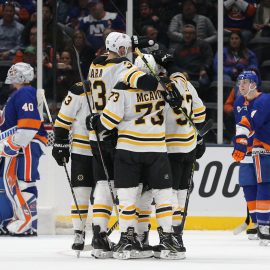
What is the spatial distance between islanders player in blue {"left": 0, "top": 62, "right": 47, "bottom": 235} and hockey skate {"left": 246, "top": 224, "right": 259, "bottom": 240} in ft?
6.01

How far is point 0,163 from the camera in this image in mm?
10703

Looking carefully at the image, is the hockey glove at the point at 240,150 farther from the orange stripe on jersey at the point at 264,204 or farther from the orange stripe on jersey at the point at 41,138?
the orange stripe on jersey at the point at 41,138

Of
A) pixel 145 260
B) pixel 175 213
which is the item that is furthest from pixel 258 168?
pixel 145 260

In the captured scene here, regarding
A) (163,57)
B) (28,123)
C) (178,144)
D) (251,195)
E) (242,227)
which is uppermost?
(163,57)

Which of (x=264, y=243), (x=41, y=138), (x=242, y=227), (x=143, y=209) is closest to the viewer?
(x=143, y=209)

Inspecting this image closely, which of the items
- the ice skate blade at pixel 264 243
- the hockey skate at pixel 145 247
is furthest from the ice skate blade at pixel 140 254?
the ice skate blade at pixel 264 243

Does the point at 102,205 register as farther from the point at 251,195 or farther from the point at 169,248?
the point at 251,195

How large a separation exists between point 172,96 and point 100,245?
1.09 metres

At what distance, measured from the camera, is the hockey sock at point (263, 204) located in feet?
32.8

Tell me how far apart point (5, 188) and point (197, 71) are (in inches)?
103

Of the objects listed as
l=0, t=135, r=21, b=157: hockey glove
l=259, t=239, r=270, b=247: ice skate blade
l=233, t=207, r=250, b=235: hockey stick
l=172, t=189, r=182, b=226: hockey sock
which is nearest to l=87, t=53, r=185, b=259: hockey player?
l=172, t=189, r=182, b=226: hockey sock

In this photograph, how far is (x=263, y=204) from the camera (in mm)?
9984

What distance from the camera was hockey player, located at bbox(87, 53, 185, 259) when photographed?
8.03 m

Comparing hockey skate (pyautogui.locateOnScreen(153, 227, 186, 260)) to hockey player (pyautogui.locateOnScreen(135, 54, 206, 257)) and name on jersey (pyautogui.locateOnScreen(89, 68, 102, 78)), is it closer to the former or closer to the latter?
hockey player (pyautogui.locateOnScreen(135, 54, 206, 257))
